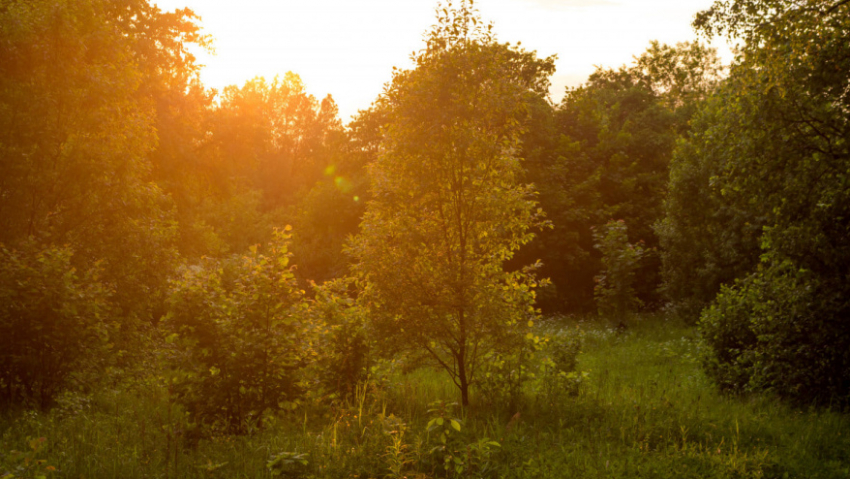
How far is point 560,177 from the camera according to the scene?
26422 mm

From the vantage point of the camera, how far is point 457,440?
25.4 ft

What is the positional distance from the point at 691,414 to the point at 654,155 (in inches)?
976

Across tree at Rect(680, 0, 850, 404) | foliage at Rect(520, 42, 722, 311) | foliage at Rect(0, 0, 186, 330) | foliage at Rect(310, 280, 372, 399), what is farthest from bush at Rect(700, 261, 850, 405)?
foliage at Rect(520, 42, 722, 311)

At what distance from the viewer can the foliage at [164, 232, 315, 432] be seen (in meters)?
8.45

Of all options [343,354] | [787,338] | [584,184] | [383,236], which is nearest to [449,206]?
[383,236]

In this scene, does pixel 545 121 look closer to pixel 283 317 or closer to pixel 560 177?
pixel 560 177

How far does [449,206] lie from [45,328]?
21.6ft

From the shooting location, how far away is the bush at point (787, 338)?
9.75 meters

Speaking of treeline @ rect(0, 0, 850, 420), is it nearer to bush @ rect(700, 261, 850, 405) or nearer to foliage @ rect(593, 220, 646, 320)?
bush @ rect(700, 261, 850, 405)

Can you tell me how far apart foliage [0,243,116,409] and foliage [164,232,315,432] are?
7.28 ft

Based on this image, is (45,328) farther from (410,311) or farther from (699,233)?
(699,233)

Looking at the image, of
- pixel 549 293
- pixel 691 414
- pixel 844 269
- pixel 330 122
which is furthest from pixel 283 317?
pixel 330 122

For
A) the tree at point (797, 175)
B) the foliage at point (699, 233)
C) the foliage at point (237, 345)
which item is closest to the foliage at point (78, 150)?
the foliage at point (237, 345)

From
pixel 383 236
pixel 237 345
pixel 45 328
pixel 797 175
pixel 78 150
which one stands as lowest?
pixel 237 345
